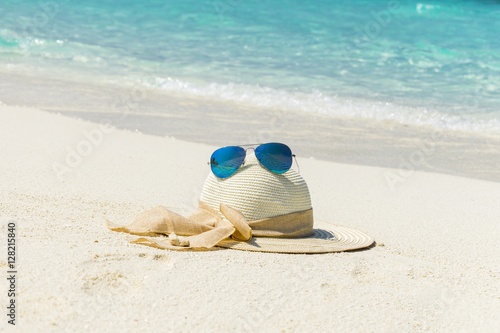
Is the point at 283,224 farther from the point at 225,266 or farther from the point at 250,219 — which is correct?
the point at 225,266

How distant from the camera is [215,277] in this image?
2770 mm

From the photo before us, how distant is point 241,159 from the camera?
11.7 feet

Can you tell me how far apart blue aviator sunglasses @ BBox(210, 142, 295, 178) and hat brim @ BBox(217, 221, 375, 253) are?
443 mm

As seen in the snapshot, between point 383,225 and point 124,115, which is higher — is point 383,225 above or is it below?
below

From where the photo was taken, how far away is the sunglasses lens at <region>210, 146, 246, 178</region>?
3.54 metres

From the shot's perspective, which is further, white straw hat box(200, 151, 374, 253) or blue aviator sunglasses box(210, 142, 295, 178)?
blue aviator sunglasses box(210, 142, 295, 178)

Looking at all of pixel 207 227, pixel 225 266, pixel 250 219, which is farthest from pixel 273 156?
pixel 225 266

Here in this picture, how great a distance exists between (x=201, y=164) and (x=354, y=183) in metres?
1.53

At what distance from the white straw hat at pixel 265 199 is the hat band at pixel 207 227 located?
0.03m

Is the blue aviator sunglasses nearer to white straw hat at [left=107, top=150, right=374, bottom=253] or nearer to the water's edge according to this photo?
white straw hat at [left=107, top=150, right=374, bottom=253]

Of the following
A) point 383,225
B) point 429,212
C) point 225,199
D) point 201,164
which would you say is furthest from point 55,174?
point 429,212

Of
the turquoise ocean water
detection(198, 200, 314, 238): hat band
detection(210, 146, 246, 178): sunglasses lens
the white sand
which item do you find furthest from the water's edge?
detection(210, 146, 246, 178): sunglasses lens

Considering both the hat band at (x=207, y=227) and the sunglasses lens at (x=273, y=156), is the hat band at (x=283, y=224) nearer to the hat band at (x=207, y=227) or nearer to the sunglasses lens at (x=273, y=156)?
the hat band at (x=207, y=227)

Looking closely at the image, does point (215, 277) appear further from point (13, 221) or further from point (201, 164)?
point (201, 164)
